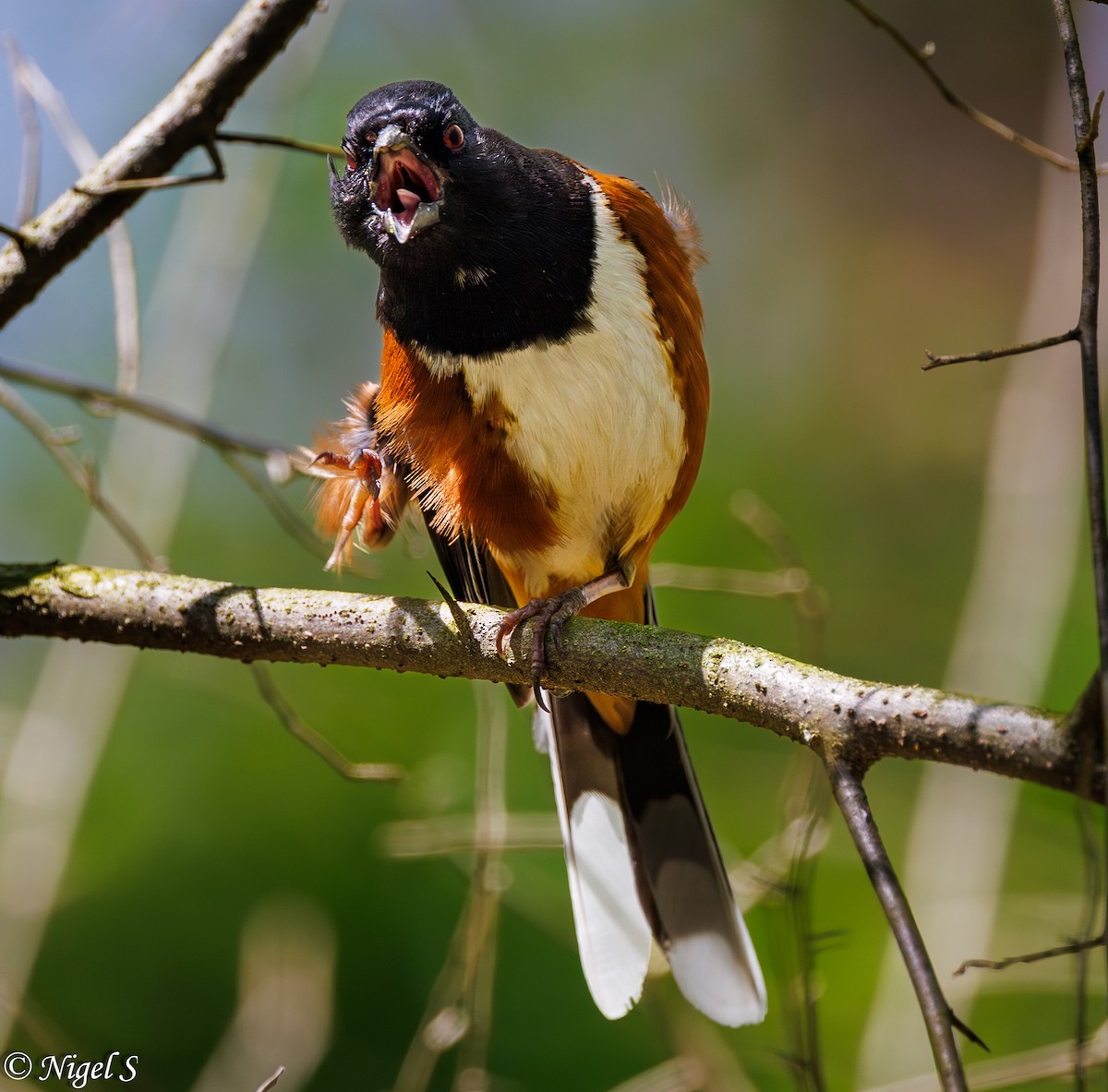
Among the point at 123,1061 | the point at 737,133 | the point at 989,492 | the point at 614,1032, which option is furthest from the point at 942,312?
the point at 123,1061

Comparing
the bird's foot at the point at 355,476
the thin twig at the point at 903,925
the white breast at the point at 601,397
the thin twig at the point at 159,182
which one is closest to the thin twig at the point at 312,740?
the bird's foot at the point at 355,476

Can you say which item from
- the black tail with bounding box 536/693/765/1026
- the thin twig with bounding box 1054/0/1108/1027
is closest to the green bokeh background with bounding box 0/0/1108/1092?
the black tail with bounding box 536/693/765/1026

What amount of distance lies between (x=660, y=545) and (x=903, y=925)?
133 inches

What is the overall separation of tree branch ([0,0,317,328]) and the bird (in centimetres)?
20

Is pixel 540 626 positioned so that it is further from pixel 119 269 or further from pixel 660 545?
pixel 660 545

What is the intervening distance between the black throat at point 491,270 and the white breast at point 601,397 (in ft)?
0.12

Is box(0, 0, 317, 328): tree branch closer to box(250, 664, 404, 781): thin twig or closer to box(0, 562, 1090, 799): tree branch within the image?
box(0, 562, 1090, 799): tree branch

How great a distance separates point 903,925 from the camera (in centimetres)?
113

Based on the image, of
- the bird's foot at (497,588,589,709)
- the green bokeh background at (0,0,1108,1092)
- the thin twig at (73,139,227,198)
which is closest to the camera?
the bird's foot at (497,588,589,709)

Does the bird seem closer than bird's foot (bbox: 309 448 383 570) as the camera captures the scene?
Yes

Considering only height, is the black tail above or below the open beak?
below

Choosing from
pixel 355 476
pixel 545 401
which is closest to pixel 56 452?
pixel 355 476

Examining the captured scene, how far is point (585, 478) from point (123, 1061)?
2.09 m

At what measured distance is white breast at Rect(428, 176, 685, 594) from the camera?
2.18 metres
